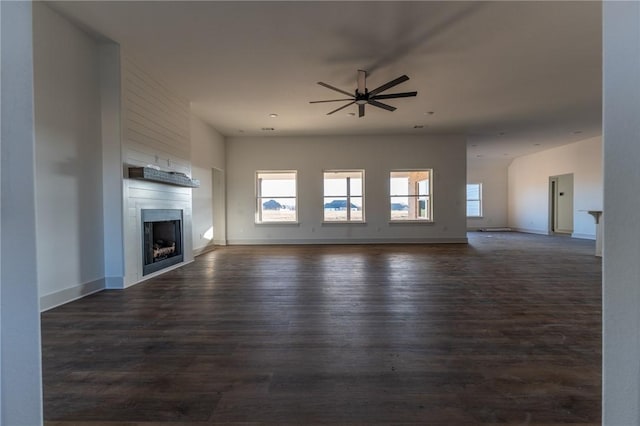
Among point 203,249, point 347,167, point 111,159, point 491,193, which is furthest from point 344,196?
point 491,193

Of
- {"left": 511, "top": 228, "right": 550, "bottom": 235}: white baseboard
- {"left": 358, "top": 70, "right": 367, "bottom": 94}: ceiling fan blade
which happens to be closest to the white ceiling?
{"left": 358, "top": 70, "right": 367, "bottom": 94}: ceiling fan blade

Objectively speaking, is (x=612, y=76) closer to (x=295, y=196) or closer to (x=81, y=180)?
(x=81, y=180)

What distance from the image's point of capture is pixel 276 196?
873cm

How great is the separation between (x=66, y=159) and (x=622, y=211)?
4425 mm

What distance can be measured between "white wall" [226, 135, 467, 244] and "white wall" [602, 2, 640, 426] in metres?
7.74

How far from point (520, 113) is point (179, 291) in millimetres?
7450

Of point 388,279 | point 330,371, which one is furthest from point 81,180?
point 388,279

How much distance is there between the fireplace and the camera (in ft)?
14.1

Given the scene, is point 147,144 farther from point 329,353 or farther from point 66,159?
point 329,353

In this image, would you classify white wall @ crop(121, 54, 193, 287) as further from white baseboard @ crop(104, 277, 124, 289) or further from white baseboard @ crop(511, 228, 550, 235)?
white baseboard @ crop(511, 228, 550, 235)

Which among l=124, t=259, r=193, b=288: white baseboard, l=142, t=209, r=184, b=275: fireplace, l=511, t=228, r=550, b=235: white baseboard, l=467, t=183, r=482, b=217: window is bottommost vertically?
l=124, t=259, r=193, b=288: white baseboard

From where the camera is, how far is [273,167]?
860 centimetres

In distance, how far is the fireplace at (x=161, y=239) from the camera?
4.31m

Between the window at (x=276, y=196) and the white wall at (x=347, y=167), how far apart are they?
0.72ft
